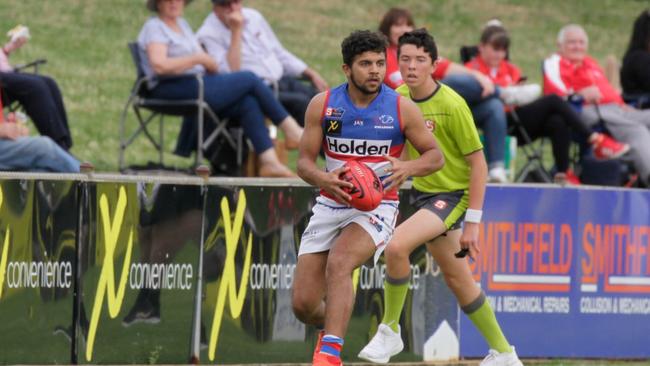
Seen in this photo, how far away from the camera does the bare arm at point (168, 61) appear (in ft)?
41.7

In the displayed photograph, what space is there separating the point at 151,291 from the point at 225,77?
3.02m

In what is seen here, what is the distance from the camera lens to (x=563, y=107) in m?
14.1

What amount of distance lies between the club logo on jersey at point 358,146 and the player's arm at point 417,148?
0.29 ft

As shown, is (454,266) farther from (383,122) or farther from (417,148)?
(383,122)

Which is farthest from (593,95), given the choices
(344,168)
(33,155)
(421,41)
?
(344,168)

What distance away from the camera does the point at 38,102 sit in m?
12.3

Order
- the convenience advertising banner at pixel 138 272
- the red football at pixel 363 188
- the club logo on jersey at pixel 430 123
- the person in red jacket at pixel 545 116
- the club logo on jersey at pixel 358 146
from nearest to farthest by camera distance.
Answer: the red football at pixel 363 188, the club logo on jersey at pixel 358 146, the club logo on jersey at pixel 430 123, the convenience advertising banner at pixel 138 272, the person in red jacket at pixel 545 116

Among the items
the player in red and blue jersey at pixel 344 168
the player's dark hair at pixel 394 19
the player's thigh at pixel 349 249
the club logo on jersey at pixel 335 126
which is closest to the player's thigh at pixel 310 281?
the player in red and blue jersey at pixel 344 168

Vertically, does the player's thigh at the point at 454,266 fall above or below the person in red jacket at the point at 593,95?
below

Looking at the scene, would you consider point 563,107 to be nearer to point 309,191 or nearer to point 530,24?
point 309,191

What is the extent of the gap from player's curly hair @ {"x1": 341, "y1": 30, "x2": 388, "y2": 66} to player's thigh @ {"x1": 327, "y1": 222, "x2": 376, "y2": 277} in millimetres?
981

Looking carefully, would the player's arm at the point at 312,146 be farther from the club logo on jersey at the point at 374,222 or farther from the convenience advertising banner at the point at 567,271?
the convenience advertising banner at the point at 567,271

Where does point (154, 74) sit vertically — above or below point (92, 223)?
above

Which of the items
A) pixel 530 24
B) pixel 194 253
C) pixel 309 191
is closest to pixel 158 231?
pixel 194 253
